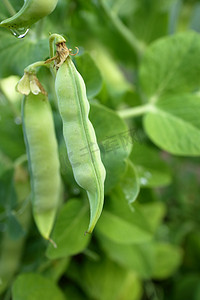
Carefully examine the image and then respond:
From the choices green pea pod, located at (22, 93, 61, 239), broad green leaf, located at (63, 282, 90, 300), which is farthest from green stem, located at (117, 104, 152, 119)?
broad green leaf, located at (63, 282, 90, 300)

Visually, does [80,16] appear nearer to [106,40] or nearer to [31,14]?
[106,40]

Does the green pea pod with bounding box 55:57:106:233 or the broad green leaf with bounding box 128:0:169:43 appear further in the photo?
the broad green leaf with bounding box 128:0:169:43

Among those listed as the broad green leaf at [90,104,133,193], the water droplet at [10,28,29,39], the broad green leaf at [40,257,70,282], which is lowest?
the broad green leaf at [40,257,70,282]

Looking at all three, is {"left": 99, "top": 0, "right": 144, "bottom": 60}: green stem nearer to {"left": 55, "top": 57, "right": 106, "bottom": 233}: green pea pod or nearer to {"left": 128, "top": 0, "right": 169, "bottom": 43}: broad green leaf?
{"left": 128, "top": 0, "right": 169, "bottom": 43}: broad green leaf

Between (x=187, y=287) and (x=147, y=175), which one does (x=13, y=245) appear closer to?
(x=147, y=175)

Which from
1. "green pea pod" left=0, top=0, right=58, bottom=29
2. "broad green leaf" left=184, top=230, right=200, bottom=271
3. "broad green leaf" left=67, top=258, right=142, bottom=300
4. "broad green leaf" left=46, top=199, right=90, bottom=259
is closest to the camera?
"green pea pod" left=0, top=0, right=58, bottom=29

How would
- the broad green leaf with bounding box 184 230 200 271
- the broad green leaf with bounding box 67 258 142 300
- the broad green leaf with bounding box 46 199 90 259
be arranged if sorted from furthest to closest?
the broad green leaf with bounding box 184 230 200 271 → the broad green leaf with bounding box 67 258 142 300 → the broad green leaf with bounding box 46 199 90 259

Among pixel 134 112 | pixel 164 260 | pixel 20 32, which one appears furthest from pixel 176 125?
pixel 164 260
